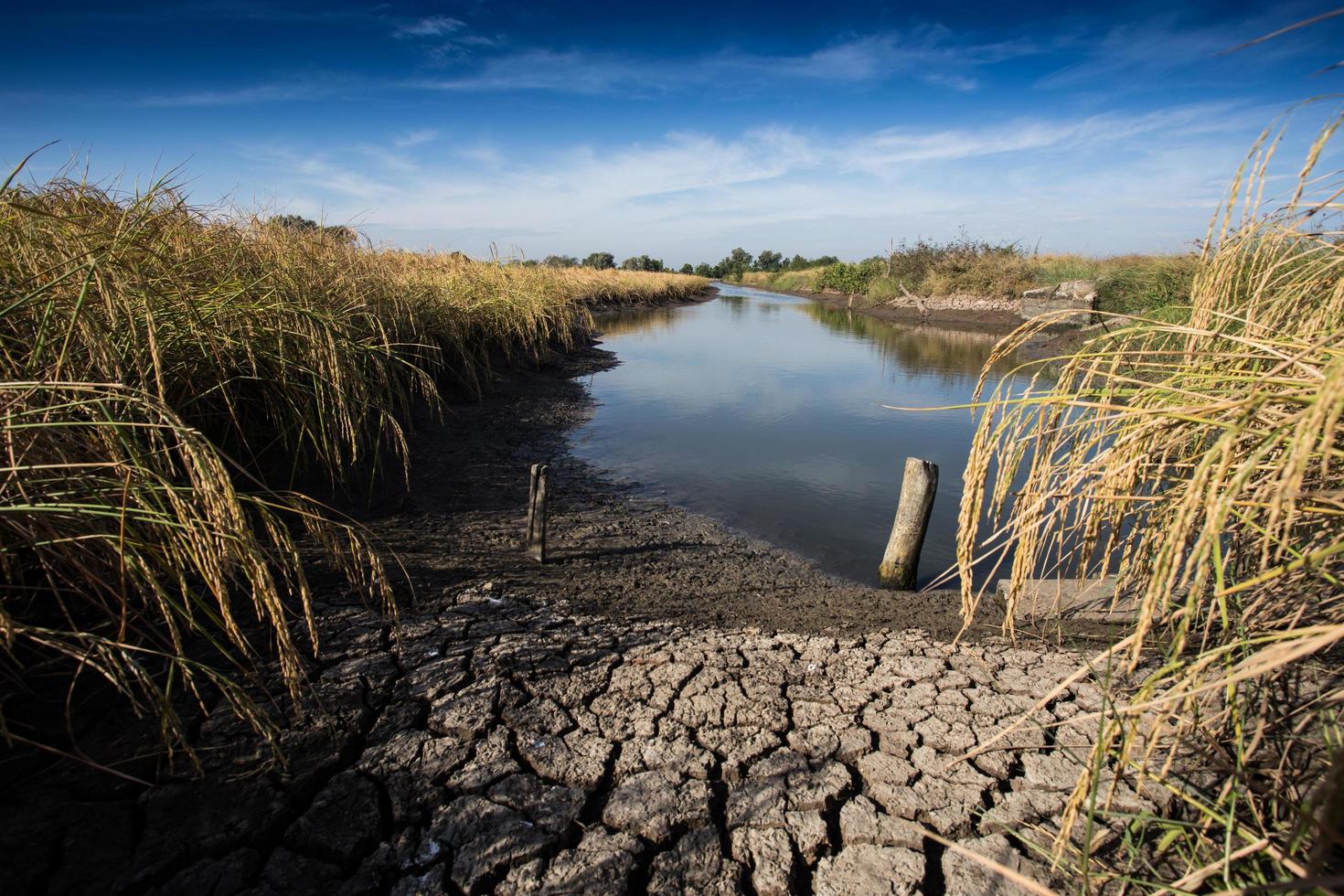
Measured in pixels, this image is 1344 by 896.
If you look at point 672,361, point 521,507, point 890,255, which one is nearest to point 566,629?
point 521,507

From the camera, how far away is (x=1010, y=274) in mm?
25312

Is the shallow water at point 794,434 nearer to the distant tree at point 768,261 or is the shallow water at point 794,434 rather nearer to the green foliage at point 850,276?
the green foliage at point 850,276

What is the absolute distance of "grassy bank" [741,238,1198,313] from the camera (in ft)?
46.3

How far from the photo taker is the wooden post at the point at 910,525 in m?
4.04

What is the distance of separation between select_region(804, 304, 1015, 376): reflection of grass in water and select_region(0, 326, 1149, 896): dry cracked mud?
9.17 m

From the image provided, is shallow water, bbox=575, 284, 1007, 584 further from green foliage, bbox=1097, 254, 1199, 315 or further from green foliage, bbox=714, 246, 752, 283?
green foliage, bbox=714, 246, 752, 283

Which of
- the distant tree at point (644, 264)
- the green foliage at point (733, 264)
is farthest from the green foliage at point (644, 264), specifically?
the green foliage at point (733, 264)

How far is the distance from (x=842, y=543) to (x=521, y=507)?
2496 mm

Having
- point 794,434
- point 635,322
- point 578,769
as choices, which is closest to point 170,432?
point 578,769

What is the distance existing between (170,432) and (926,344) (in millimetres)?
18709

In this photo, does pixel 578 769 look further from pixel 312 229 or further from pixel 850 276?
pixel 850 276

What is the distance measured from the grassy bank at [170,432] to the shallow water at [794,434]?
8.91 feet

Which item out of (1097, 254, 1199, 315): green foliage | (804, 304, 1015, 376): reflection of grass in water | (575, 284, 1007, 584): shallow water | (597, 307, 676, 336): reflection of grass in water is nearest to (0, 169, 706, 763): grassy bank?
(575, 284, 1007, 584): shallow water

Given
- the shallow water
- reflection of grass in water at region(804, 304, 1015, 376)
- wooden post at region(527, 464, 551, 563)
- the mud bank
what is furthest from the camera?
the mud bank
